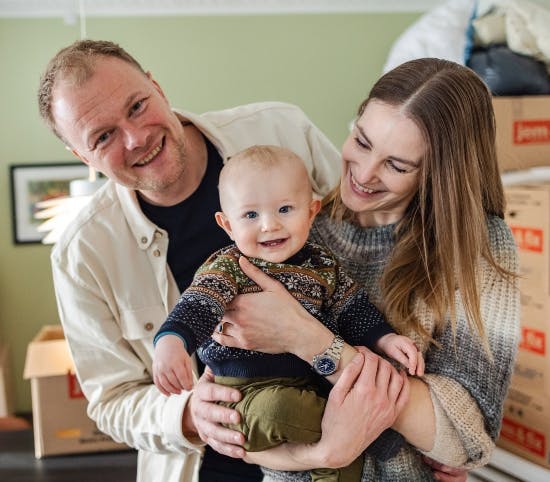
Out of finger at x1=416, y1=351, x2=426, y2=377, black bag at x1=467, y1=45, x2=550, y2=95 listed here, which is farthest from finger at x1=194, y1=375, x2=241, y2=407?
black bag at x1=467, y1=45, x2=550, y2=95

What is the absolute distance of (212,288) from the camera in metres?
1.28

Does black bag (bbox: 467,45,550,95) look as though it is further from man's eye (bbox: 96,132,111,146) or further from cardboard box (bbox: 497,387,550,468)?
man's eye (bbox: 96,132,111,146)

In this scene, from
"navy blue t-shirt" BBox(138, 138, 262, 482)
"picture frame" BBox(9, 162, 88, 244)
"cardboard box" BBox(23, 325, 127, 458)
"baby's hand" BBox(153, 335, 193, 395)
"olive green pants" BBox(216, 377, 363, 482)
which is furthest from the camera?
"picture frame" BBox(9, 162, 88, 244)

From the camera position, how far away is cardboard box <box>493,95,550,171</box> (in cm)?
293

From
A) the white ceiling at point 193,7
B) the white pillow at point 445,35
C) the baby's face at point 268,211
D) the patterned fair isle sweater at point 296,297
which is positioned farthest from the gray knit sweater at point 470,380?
the white ceiling at point 193,7

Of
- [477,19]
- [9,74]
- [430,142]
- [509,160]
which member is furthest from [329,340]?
[9,74]

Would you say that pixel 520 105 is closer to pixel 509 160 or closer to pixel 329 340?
pixel 509 160

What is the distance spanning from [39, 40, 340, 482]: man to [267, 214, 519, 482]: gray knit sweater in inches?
15.7

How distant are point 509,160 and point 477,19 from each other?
94 centimetres

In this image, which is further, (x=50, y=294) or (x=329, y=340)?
(x=50, y=294)

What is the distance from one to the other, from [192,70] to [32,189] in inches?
47.7

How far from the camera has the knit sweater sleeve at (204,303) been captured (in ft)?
3.91

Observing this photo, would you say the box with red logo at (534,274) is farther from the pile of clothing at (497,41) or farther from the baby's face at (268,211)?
the baby's face at (268,211)

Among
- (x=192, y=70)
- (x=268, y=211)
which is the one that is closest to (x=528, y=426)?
(x=268, y=211)
